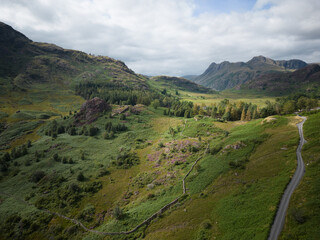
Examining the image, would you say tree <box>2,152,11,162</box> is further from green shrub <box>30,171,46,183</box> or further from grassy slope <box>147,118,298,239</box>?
grassy slope <box>147,118,298,239</box>

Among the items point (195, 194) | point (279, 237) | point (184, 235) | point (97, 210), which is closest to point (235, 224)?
point (279, 237)

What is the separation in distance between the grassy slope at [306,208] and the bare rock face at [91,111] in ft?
416

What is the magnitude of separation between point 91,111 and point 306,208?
13855cm

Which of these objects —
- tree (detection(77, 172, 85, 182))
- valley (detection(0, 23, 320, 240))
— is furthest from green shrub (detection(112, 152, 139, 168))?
tree (detection(77, 172, 85, 182))

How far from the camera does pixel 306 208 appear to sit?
26703mm

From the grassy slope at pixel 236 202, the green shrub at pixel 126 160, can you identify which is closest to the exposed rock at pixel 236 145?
the grassy slope at pixel 236 202

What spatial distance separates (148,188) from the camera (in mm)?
52531

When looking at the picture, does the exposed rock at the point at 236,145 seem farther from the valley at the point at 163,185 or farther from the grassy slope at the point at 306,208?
the grassy slope at the point at 306,208

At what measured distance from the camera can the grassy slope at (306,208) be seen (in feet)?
78.5

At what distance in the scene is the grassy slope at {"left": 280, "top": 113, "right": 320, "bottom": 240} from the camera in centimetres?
2394

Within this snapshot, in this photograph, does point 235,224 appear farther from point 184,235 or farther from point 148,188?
point 148,188

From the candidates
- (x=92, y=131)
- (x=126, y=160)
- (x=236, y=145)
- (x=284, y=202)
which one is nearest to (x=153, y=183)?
(x=126, y=160)

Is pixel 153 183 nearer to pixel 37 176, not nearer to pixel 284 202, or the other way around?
pixel 284 202

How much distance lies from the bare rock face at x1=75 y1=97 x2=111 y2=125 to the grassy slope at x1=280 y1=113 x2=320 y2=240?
126781 millimetres
